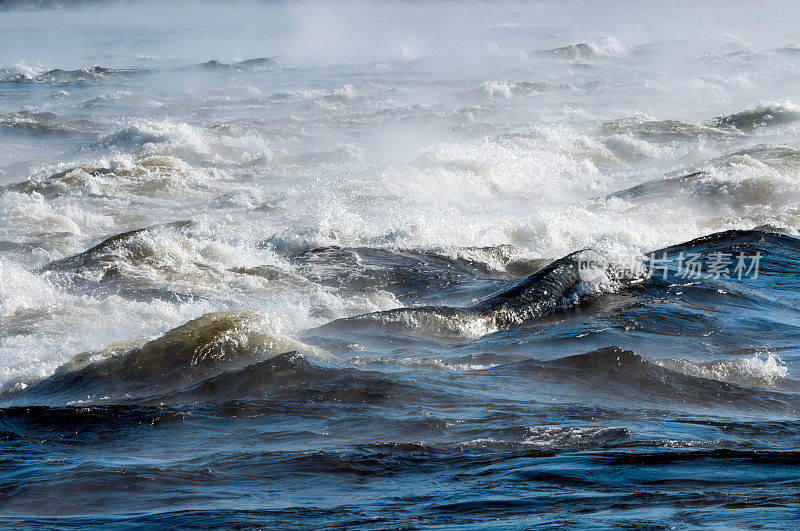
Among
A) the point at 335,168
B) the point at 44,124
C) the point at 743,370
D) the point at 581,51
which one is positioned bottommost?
the point at 743,370

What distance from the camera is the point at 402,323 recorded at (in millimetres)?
6723

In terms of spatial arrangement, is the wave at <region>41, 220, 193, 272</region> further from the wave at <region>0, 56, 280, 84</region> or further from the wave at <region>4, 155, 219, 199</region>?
the wave at <region>0, 56, 280, 84</region>

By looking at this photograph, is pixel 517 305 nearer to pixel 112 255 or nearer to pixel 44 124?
pixel 112 255

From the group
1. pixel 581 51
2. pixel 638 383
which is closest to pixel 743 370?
pixel 638 383

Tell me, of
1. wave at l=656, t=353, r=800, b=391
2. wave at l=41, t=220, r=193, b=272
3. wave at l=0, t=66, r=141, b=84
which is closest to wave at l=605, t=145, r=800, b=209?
wave at l=656, t=353, r=800, b=391

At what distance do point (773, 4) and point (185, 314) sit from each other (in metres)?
79.1

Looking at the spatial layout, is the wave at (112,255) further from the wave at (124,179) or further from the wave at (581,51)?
the wave at (581,51)

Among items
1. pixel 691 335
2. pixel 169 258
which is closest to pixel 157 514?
pixel 691 335

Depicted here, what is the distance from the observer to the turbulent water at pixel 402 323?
3635mm

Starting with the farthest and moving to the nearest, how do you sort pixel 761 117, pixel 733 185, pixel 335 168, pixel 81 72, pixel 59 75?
pixel 81 72 → pixel 59 75 → pixel 761 117 → pixel 335 168 → pixel 733 185

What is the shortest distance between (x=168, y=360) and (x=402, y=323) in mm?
1815

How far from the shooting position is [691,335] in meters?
6.30

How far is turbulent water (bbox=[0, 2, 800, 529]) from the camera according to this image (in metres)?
3.63

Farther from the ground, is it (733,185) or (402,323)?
(733,185)
